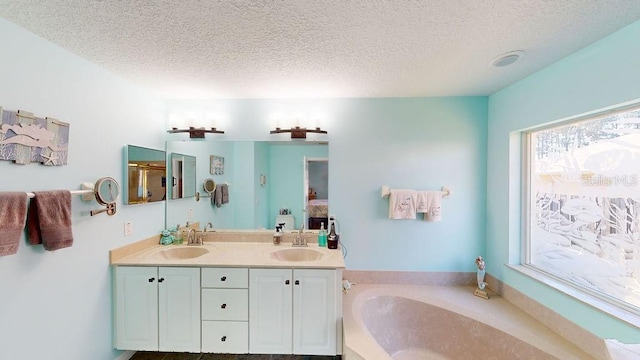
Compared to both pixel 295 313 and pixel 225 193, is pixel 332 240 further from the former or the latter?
pixel 225 193

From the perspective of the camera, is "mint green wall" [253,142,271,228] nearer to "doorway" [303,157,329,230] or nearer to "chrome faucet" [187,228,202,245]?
"doorway" [303,157,329,230]

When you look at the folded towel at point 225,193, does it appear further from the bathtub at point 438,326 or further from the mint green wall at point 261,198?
the bathtub at point 438,326

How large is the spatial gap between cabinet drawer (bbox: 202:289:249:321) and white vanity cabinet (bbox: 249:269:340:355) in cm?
5

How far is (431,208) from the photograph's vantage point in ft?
7.98

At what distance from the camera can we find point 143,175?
2273 millimetres

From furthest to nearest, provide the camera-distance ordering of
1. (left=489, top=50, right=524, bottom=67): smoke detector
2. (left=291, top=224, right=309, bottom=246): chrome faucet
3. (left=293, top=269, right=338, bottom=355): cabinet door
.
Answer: (left=291, top=224, right=309, bottom=246): chrome faucet < (left=293, top=269, right=338, bottom=355): cabinet door < (left=489, top=50, right=524, bottom=67): smoke detector

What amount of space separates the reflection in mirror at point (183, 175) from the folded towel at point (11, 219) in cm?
125

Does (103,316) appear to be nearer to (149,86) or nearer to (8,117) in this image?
(8,117)

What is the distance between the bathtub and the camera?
1710mm

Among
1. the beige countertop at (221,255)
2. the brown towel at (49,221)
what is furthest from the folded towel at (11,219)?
the beige countertop at (221,255)

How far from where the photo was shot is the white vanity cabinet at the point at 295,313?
193 cm

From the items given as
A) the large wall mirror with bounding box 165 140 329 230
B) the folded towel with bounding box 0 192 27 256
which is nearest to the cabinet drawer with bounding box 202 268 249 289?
the large wall mirror with bounding box 165 140 329 230

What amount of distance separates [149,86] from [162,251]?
1481 millimetres

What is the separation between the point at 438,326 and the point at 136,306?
2462 mm
